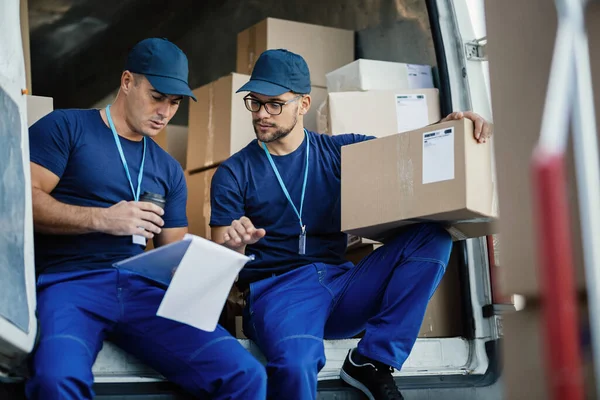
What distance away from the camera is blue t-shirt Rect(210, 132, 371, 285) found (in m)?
2.82

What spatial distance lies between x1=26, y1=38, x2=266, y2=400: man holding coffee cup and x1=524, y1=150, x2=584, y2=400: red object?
1435 millimetres

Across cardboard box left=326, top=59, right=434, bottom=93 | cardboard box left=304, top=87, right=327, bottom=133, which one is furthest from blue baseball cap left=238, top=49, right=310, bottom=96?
cardboard box left=304, top=87, right=327, bottom=133

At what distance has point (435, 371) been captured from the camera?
9.00 feet

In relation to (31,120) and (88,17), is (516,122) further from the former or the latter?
(88,17)

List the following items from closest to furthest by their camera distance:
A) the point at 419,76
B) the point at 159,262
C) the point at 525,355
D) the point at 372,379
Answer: the point at 525,355
the point at 159,262
the point at 372,379
the point at 419,76

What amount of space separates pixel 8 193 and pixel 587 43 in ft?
4.40

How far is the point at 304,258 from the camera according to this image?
9.20 feet

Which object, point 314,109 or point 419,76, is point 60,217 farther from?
point 419,76

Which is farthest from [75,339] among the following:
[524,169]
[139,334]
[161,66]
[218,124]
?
[218,124]

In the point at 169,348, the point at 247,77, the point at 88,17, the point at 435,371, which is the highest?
the point at 88,17

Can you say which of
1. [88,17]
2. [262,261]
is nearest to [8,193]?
[262,261]

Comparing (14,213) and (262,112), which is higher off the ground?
(262,112)

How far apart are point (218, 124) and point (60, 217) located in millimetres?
1369

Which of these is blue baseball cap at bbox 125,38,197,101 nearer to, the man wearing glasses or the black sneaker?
the man wearing glasses
